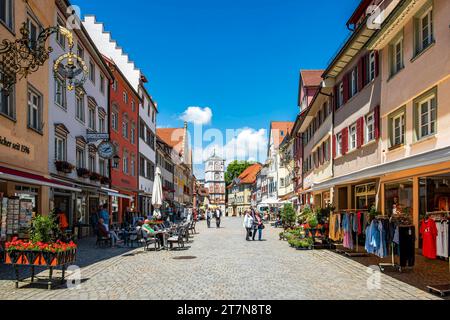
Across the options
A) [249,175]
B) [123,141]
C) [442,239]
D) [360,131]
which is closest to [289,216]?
[360,131]

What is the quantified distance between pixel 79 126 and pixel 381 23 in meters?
15.9

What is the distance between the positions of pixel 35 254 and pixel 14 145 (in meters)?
6.97

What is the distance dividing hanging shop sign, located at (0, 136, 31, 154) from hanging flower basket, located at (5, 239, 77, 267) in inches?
228

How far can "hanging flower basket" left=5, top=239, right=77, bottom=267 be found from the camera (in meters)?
9.05

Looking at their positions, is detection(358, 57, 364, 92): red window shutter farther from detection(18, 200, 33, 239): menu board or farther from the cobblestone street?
detection(18, 200, 33, 239): menu board

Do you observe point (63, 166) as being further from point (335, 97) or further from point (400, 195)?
point (335, 97)

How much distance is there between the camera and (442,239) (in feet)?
31.2

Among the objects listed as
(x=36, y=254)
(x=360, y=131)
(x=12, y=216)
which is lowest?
(x=36, y=254)

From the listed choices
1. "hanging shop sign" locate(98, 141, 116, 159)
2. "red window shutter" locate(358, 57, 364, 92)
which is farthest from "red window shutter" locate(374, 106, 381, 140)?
"hanging shop sign" locate(98, 141, 116, 159)

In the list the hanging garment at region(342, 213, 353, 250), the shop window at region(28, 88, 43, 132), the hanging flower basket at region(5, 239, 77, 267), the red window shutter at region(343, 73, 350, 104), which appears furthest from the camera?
the red window shutter at region(343, 73, 350, 104)

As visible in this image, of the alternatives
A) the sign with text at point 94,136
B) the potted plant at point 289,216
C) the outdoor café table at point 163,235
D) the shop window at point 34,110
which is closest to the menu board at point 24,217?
the shop window at point 34,110

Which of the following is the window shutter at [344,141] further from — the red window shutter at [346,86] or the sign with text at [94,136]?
the sign with text at [94,136]

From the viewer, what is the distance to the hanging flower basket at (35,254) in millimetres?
9055

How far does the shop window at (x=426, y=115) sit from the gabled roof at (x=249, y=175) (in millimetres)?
101276
